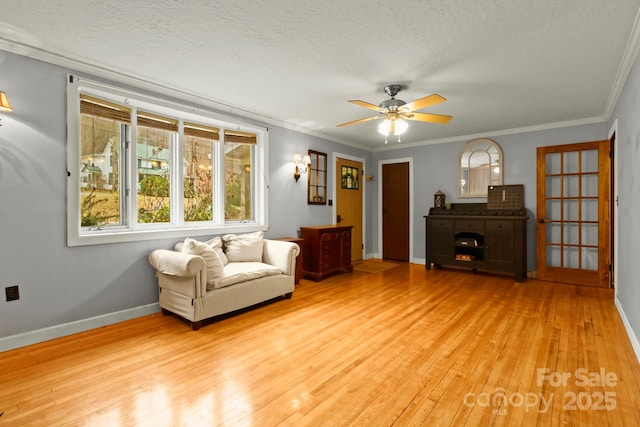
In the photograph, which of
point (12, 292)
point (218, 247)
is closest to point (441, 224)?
point (218, 247)

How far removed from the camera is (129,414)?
5.74 ft

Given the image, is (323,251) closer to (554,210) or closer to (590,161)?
(554,210)

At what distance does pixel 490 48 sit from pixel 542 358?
244cm

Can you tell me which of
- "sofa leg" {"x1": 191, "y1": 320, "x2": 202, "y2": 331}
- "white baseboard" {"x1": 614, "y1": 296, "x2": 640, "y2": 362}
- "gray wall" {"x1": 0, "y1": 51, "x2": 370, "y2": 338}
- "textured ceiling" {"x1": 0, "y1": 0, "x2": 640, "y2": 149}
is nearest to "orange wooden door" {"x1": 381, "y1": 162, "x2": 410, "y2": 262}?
"textured ceiling" {"x1": 0, "y1": 0, "x2": 640, "y2": 149}

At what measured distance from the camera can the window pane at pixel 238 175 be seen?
14.3ft

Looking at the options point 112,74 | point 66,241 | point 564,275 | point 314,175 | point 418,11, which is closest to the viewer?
point 418,11

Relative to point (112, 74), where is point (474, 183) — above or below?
below

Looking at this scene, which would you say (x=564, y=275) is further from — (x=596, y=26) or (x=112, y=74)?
(x=112, y=74)

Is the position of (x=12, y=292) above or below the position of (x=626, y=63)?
below

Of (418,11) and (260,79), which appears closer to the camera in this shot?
(418,11)

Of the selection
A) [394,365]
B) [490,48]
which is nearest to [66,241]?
[394,365]

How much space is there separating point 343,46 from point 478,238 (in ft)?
13.3

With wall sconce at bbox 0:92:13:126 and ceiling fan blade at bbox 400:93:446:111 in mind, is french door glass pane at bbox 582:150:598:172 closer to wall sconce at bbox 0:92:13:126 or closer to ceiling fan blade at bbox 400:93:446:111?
ceiling fan blade at bbox 400:93:446:111

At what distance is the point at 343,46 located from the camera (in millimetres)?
2580
